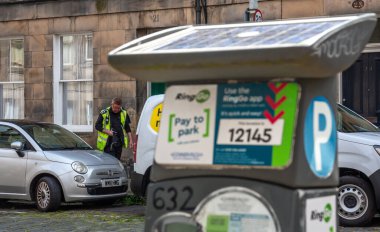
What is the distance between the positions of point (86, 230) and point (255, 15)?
4052 mm

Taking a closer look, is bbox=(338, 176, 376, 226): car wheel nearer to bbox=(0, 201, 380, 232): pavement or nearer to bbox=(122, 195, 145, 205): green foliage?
bbox=(0, 201, 380, 232): pavement

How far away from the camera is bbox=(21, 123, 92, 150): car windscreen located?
38.5 ft

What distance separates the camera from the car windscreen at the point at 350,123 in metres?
9.38

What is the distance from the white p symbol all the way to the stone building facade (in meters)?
12.0

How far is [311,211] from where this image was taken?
3605 mm

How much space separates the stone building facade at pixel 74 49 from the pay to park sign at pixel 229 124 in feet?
39.2

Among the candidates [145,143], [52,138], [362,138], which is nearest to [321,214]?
[362,138]

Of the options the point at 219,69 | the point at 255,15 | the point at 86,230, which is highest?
the point at 255,15

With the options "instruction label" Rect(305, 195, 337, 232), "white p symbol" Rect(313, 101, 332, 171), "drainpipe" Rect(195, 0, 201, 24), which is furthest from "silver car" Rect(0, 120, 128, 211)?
"white p symbol" Rect(313, 101, 332, 171)

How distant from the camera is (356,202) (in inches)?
351

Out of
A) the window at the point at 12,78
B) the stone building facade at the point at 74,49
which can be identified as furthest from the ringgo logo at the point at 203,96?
the window at the point at 12,78

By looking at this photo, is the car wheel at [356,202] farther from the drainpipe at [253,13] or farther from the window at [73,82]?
the window at [73,82]

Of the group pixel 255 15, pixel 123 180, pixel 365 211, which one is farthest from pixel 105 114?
pixel 365 211

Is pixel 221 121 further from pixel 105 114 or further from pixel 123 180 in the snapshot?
pixel 105 114
